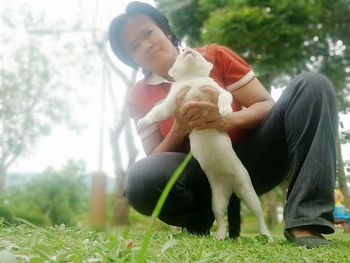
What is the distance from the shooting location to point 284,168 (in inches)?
54.6

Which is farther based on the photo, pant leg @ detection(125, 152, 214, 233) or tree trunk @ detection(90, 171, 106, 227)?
pant leg @ detection(125, 152, 214, 233)

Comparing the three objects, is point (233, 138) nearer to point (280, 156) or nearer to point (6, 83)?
point (280, 156)

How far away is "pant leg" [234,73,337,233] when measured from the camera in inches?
41.1

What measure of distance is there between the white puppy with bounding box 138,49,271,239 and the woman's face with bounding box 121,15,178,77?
0.56 ft

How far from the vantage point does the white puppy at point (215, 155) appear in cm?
119

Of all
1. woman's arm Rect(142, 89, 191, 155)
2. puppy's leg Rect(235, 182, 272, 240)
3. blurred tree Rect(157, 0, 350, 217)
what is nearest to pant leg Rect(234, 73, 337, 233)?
puppy's leg Rect(235, 182, 272, 240)

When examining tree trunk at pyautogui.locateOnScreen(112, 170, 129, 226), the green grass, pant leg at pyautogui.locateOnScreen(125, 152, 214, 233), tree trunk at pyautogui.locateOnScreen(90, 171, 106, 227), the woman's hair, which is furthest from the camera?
the woman's hair

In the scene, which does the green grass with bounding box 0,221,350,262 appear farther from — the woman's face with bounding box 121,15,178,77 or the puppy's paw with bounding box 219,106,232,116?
the woman's face with bounding box 121,15,178,77

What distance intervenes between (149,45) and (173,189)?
46cm

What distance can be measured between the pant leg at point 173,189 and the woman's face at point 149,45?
0.30 metres

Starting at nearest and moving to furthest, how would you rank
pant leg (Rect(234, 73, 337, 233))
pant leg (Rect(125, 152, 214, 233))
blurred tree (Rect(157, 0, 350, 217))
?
pant leg (Rect(234, 73, 337, 233)) → pant leg (Rect(125, 152, 214, 233)) → blurred tree (Rect(157, 0, 350, 217))

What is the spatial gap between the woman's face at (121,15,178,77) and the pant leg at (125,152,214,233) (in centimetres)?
30

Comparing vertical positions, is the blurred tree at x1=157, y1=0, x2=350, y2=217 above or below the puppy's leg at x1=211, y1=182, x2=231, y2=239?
above

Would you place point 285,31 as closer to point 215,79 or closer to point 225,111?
point 215,79
